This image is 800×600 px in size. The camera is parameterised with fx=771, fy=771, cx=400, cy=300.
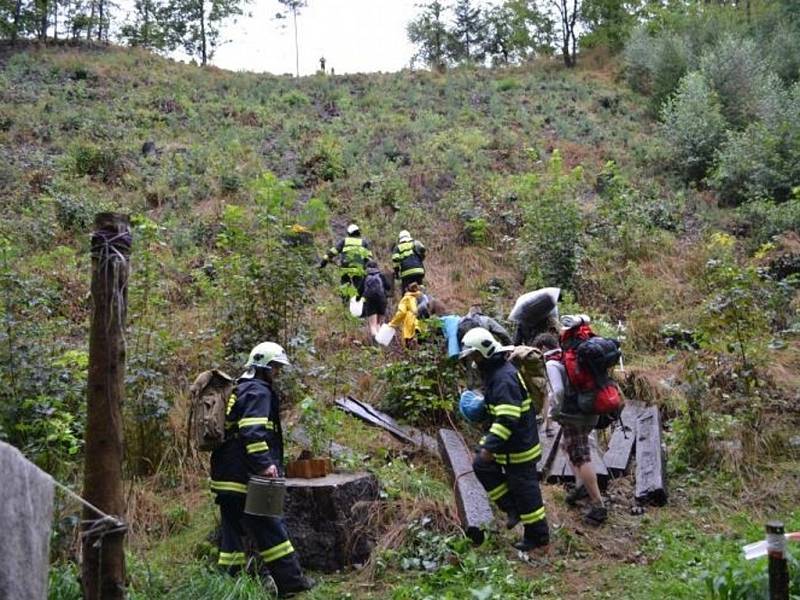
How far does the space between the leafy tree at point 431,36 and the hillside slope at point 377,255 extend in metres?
14.8

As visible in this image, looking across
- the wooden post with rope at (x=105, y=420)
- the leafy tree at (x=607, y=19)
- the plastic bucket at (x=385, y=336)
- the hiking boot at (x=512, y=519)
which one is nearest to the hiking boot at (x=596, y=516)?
the hiking boot at (x=512, y=519)

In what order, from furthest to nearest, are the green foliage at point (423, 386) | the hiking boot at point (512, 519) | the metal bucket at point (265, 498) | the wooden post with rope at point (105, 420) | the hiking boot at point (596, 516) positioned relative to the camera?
the green foliage at point (423, 386) < the hiking boot at point (596, 516) < the hiking boot at point (512, 519) < the metal bucket at point (265, 498) < the wooden post with rope at point (105, 420)

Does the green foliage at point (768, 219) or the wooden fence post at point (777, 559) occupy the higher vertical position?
the green foliage at point (768, 219)

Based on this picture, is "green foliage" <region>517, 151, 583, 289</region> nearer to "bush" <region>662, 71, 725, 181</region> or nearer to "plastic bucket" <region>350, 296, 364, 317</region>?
"plastic bucket" <region>350, 296, 364, 317</region>

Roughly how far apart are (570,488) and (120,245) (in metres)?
5.17

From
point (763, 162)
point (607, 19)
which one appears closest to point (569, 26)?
point (607, 19)

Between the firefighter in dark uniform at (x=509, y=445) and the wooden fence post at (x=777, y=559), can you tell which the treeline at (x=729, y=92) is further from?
the wooden fence post at (x=777, y=559)

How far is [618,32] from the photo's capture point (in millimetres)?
34875

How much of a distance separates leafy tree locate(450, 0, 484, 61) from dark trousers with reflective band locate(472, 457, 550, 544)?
3975cm

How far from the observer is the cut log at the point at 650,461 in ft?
24.0

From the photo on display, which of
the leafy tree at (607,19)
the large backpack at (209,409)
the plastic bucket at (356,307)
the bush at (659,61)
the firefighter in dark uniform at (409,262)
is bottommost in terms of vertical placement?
the large backpack at (209,409)

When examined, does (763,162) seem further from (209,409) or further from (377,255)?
(209,409)

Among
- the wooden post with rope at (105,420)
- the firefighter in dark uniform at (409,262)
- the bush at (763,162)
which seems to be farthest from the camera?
the bush at (763,162)

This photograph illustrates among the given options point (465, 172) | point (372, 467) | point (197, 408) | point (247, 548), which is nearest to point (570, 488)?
point (372, 467)
